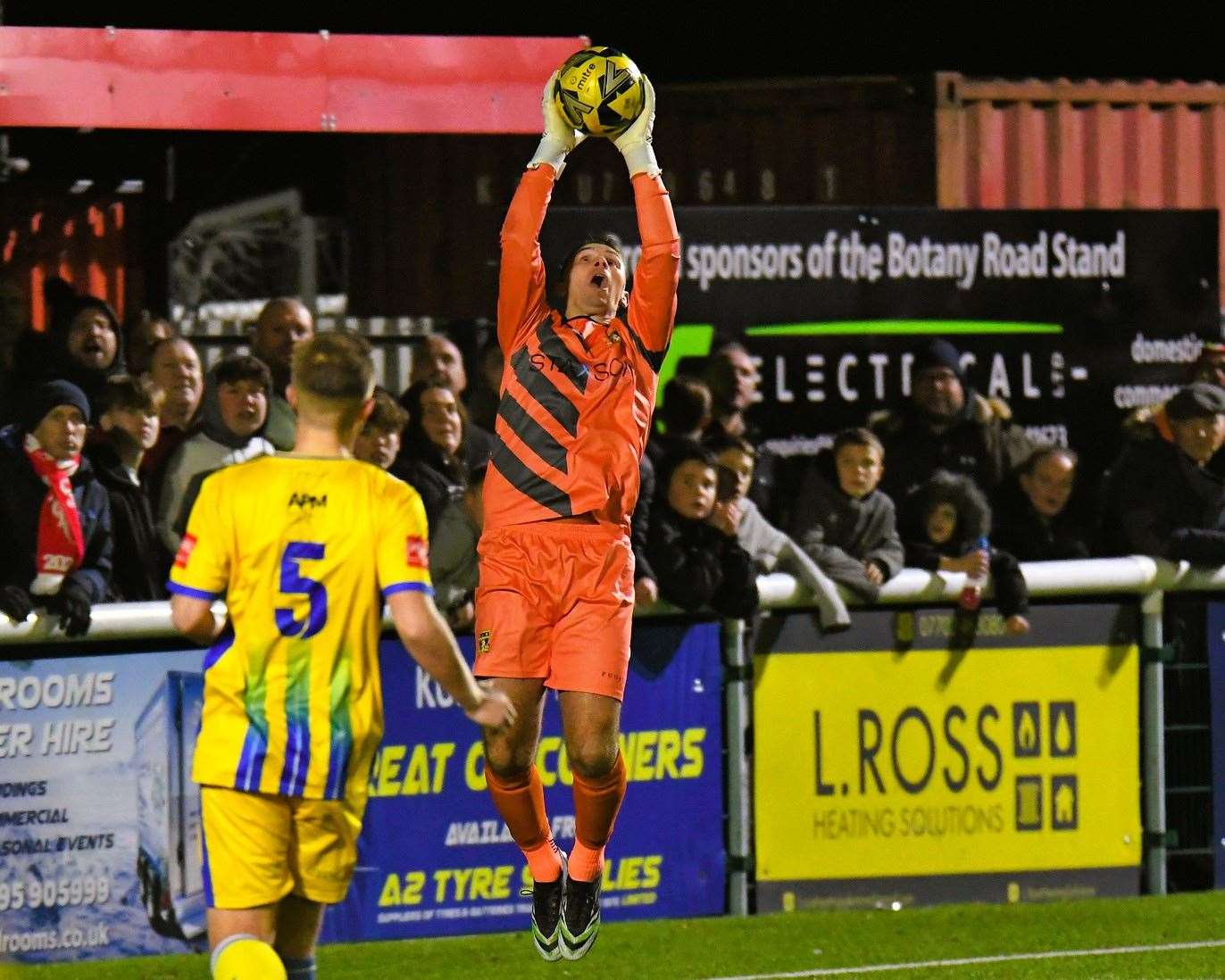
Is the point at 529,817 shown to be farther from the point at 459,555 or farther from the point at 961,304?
the point at 961,304

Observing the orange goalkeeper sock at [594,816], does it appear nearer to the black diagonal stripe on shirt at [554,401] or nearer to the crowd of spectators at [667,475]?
the black diagonal stripe on shirt at [554,401]

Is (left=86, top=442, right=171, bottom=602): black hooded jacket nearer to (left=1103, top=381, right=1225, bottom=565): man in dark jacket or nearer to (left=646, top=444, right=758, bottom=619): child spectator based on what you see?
(left=646, top=444, right=758, bottom=619): child spectator

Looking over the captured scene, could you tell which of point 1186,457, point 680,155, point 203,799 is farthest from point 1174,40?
point 203,799

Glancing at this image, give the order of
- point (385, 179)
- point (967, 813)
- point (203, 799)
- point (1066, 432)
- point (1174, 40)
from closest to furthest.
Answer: point (203, 799)
point (967, 813)
point (1066, 432)
point (385, 179)
point (1174, 40)

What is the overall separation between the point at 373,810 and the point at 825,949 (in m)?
1.71

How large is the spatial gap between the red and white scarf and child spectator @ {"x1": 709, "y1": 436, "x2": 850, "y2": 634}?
2480mm

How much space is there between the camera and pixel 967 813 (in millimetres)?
9523

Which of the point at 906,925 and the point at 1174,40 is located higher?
the point at 1174,40

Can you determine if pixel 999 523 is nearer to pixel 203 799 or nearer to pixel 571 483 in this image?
pixel 571 483

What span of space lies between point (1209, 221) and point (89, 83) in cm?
582

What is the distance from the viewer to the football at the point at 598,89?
271 inches

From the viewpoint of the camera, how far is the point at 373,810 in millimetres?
8695

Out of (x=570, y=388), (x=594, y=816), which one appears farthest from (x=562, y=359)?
(x=594, y=816)

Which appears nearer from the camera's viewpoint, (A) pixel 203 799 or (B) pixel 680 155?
(A) pixel 203 799
